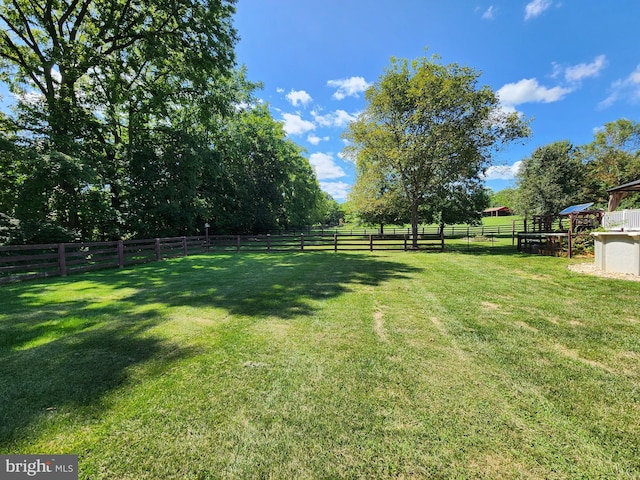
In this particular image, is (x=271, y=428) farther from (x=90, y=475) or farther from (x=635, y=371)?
(x=635, y=371)

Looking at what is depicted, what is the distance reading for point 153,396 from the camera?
2.35 metres

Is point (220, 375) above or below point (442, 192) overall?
below

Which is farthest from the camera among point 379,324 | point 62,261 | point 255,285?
point 62,261

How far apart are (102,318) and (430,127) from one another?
15.3 m

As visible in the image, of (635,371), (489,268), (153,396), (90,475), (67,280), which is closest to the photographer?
(90,475)

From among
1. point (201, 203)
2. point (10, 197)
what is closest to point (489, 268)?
point (201, 203)

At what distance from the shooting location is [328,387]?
2.48 meters

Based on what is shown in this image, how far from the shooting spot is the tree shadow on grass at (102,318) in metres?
2.36

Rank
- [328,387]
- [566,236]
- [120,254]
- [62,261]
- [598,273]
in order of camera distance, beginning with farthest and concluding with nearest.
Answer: [566,236] < [120,254] < [62,261] < [598,273] < [328,387]

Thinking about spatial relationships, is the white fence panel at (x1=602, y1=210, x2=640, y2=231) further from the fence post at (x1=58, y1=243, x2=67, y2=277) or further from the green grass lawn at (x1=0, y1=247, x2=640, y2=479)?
the fence post at (x1=58, y1=243, x2=67, y2=277)

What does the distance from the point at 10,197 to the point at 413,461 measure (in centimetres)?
1594

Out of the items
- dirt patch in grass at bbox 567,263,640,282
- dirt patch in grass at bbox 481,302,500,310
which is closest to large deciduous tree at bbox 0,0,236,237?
dirt patch in grass at bbox 481,302,500,310

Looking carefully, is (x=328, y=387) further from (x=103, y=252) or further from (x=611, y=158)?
(x=611, y=158)

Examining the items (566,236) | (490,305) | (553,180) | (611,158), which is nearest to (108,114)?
(490,305)
